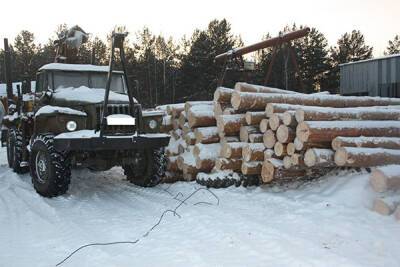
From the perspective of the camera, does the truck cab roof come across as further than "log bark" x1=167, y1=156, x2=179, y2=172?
No

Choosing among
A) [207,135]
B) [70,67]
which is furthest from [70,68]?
[207,135]

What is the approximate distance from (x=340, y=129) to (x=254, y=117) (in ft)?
5.76

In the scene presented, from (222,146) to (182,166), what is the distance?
4.04ft

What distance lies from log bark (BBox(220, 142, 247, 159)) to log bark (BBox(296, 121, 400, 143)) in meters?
1.45

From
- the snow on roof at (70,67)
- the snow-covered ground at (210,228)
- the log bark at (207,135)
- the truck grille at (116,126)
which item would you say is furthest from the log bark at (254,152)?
the snow on roof at (70,67)

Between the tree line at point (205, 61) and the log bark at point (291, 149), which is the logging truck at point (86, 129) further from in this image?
the tree line at point (205, 61)

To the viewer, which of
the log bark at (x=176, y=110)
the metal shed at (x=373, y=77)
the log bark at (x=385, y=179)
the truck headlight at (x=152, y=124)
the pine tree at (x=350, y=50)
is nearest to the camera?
the log bark at (x=385, y=179)

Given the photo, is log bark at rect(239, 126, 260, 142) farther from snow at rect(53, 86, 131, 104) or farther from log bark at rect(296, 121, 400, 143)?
snow at rect(53, 86, 131, 104)

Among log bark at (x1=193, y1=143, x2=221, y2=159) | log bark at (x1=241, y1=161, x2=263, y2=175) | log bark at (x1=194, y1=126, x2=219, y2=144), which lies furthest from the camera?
log bark at (x1=194, y1=126, x2=219, y2=144)

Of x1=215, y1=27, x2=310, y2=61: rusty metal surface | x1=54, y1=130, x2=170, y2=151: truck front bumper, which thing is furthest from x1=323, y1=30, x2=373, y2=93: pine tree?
x1=54, y1=130, x2=170, y2=151: truck front bumper

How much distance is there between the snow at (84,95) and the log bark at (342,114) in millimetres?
3539

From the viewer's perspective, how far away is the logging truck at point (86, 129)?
8258mm

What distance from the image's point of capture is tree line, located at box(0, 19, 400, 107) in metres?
42.6

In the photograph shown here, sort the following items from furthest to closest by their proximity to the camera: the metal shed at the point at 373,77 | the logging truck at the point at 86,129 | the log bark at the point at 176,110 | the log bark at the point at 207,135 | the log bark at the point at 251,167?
the metal shed at the point at 373,77, the log bark at the point at 176,110, the log bark at the point at 207,135, the log bark at the point at 251,167, the logging truck at the point at 86,129
